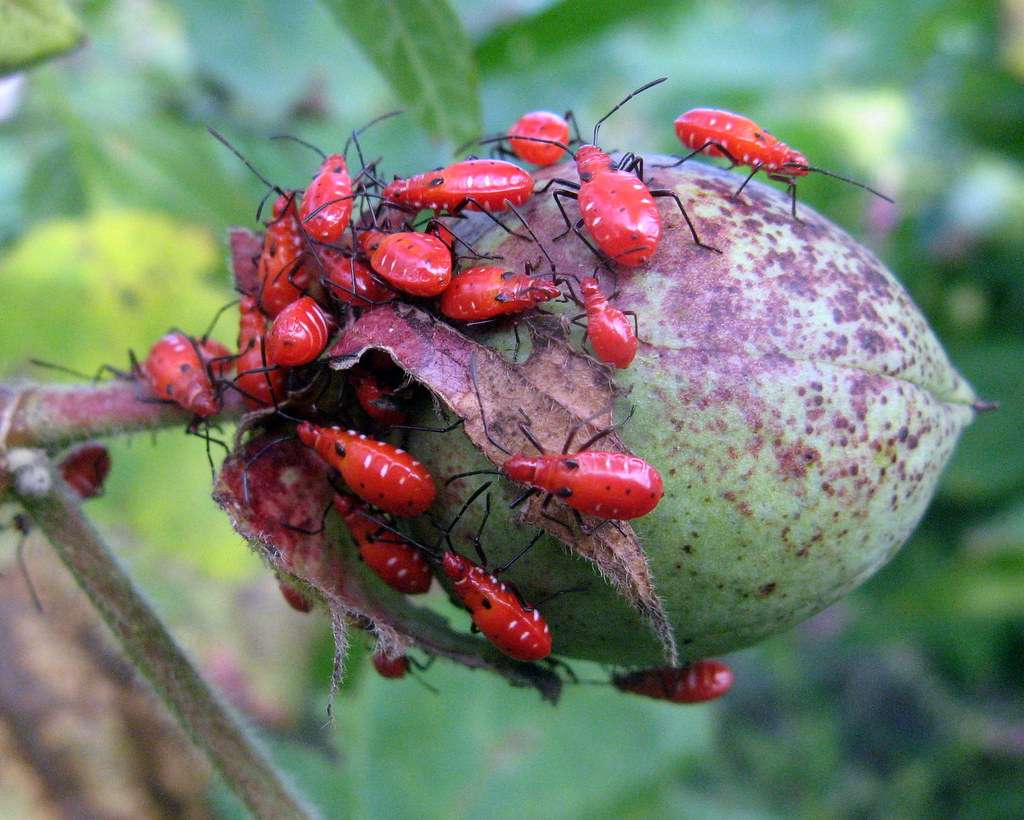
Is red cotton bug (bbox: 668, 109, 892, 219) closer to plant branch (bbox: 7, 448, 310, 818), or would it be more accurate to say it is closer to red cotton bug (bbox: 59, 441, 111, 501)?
plant branch (bbox: 7, 448, 310, 818)

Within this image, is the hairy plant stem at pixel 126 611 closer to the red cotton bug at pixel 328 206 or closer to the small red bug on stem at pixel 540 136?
the red cotton bug at pixel 328 206

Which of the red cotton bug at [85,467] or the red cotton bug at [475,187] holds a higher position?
the red cotton bug at [475,187]

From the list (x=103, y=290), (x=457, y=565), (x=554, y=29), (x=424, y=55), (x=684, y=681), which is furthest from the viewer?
(x=554, y=29)

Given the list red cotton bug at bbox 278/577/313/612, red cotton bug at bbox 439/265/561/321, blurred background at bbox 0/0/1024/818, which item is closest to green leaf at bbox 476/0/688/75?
blurred background at bbox 0/0/1024/818

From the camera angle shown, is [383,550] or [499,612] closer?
[499,612]

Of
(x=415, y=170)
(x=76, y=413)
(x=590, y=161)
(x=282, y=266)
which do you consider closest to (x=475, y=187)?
(x=590, y=161)

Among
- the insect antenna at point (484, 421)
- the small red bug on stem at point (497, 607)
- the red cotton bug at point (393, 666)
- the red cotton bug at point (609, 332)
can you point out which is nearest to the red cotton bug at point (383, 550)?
the small red bug on stem at point (497, 607)

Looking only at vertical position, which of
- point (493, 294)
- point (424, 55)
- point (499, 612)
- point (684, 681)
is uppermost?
point (424, 55)

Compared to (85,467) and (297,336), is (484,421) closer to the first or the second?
(297,336)
